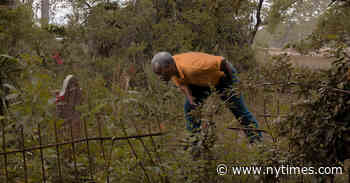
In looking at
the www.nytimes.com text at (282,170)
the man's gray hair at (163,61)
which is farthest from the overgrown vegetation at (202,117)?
the man's gray hair at (163,61)

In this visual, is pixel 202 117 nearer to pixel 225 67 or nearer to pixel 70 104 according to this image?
pixel 225 67

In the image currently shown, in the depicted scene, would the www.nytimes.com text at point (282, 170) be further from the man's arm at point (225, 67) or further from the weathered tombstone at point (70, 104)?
the weathered tombstone at point (70, 104)

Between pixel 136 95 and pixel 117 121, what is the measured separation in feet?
0.59

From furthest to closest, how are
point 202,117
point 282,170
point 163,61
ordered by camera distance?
point 163,61 < point 202,117 < point 282,170

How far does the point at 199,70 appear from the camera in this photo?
306 cm

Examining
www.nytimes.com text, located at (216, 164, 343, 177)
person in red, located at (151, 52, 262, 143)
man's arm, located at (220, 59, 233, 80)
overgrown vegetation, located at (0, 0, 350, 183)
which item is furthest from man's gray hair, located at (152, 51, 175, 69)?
www.nytimes.com text, located at (216, 164, 343, 177)

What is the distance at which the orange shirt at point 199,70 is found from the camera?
307 cm

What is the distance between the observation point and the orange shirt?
10.1 ft

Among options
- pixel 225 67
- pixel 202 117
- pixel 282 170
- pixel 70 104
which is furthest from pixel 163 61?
pixel 282 170

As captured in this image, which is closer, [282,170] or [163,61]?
[282,170]

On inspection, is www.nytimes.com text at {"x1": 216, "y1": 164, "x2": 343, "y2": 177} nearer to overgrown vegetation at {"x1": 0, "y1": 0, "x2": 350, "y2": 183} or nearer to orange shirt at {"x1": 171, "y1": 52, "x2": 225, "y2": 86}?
overgrown vegetation at {"x1": 0, "y1": 0, "x2": 350, "y2": 183}

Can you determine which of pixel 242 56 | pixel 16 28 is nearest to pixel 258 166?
pixel 16 28

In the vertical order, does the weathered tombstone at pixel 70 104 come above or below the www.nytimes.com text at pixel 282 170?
below

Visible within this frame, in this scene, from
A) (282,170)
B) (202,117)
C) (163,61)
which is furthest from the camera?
(163,61)
